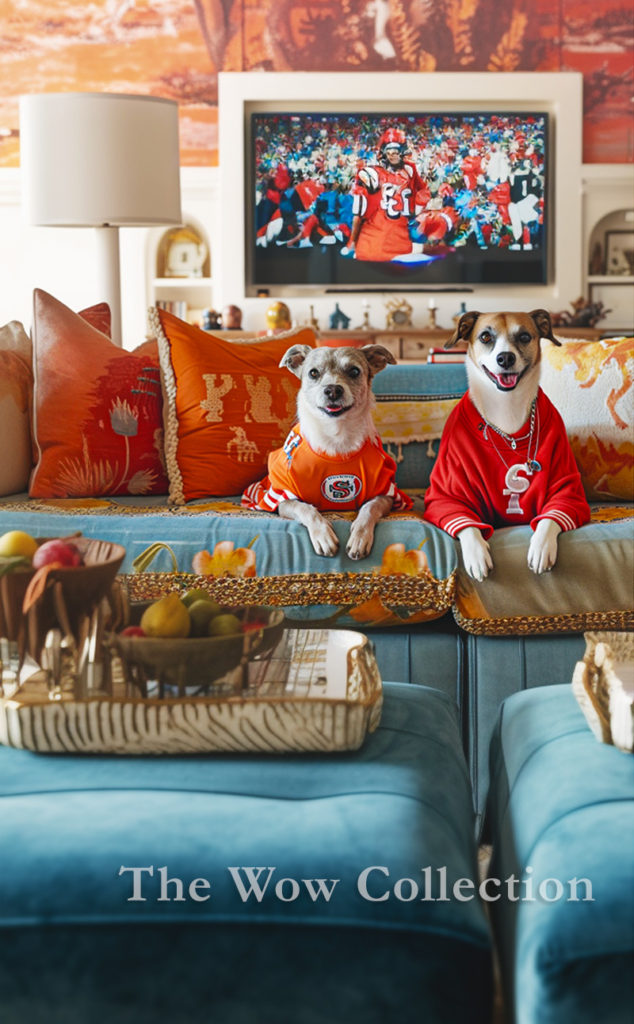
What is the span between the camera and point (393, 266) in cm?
682

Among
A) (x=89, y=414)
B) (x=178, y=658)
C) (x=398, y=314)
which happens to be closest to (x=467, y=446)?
(x=89, y=414)

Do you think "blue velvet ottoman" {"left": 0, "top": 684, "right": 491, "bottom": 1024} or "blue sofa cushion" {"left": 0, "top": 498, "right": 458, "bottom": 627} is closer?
"blue velvet ottoman" {"left": 0, "top": 684, "right": 491, "bottom": 1024}

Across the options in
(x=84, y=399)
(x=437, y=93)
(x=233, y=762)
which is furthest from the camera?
(x=437, y=93)

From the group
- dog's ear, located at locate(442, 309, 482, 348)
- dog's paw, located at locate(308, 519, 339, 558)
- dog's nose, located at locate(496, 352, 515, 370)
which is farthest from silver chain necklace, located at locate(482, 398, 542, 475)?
dog's paw, located at locate(308, 519, 339, 558)

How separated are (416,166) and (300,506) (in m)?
4.97

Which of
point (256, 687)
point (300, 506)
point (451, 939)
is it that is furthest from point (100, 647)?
point (300, 506)

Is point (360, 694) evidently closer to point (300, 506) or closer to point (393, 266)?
point (300, 506)

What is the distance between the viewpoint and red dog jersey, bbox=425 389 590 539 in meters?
2.34

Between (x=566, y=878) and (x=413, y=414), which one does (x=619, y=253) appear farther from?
(x=566, y=878)

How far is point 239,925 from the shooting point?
3.09 ft

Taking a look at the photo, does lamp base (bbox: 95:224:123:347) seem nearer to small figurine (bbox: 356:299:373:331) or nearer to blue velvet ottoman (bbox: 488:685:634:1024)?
blue velvet ottoman (bbox: 488:685:634:1024)

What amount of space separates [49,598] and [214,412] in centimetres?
150

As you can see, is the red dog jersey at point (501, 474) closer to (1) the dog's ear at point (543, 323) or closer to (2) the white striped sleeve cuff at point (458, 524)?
(2) the white striped sleeve cuff at point (458, 524)

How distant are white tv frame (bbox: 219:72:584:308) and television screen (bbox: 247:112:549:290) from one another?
0.28 feet
